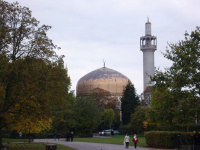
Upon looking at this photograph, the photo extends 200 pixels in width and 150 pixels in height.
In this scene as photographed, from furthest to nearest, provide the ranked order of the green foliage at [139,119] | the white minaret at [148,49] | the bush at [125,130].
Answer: the white minaret at [148,49] < the bush at [125,130] < the green foliage at [139,119]

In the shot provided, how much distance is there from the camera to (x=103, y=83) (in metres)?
116

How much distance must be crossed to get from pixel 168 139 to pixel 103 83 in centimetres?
8434

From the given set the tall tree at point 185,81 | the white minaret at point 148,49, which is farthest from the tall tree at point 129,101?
the tall tree at point 185,81

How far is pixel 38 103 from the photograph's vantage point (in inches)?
1107

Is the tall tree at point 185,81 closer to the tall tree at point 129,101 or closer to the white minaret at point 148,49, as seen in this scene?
the tall tree at point 129,101

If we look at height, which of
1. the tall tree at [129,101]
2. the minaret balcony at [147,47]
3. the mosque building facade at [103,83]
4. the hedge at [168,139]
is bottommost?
the hedge at [168,139]

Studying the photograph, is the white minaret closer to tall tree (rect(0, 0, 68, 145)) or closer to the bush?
the bush

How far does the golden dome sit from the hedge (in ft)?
263

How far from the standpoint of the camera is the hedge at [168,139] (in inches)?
1174

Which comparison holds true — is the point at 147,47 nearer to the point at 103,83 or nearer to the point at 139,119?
the point at 103,83

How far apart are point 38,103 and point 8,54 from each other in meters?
3.98

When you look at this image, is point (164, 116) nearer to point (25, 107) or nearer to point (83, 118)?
point (25, 107)

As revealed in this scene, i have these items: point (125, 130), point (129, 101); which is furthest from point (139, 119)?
point (129, 101)

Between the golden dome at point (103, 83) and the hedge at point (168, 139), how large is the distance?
80.2 meters
